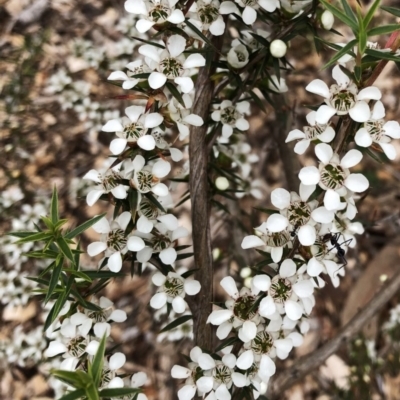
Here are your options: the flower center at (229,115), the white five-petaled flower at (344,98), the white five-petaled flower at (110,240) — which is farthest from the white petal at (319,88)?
the white five-petaled flower at (110,240)

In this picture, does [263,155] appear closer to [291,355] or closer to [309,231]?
[291,355]

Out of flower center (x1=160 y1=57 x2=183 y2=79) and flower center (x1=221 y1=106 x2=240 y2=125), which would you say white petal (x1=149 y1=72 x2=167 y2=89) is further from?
flower center (x1=221 y1=106 x2=240 y2=125)

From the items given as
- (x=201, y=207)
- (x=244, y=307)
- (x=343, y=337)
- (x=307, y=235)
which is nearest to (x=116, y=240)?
(x=201, y=207)

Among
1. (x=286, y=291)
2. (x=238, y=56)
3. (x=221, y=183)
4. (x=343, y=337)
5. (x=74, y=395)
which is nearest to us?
(x=74, y=395)

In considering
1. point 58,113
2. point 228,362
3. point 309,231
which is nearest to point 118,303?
point 58,113

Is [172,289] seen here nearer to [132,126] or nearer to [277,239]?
[277,239]
